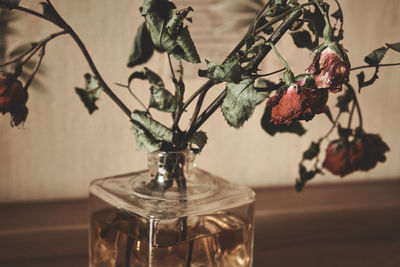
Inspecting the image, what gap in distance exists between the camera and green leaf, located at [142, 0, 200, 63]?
36cm

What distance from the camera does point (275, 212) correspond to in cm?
75

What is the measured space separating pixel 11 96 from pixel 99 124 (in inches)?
13.9

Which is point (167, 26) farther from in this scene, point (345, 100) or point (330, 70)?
point (345, 100)

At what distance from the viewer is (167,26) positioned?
1.18 feet

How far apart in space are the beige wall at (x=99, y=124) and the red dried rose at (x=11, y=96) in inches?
12.3

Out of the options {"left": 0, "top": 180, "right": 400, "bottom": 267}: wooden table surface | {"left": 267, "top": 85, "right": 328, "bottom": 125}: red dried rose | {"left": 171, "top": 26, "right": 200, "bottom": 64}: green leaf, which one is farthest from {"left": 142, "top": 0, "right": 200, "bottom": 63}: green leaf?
{"left": 0, "top": 180, "right": 400, "bottom": 267}: wooden table surface

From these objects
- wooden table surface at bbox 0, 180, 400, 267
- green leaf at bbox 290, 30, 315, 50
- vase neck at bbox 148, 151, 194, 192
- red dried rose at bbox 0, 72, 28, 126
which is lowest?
wooden table surface at bbox 0, 180, 400, 267

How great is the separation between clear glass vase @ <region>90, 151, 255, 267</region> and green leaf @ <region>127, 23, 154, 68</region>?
0.13 m

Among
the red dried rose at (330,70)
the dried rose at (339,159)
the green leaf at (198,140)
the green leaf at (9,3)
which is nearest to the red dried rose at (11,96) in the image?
the green leaf at (9,3)

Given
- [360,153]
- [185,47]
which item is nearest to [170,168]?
[185,47]

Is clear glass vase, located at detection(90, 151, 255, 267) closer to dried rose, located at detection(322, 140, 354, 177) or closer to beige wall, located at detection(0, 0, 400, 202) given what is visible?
dried rose, located at detection(322, 140, 354, 177)

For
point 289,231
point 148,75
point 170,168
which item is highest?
point 148,75

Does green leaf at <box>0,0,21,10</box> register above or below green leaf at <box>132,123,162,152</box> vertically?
above

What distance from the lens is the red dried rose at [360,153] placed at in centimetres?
53
